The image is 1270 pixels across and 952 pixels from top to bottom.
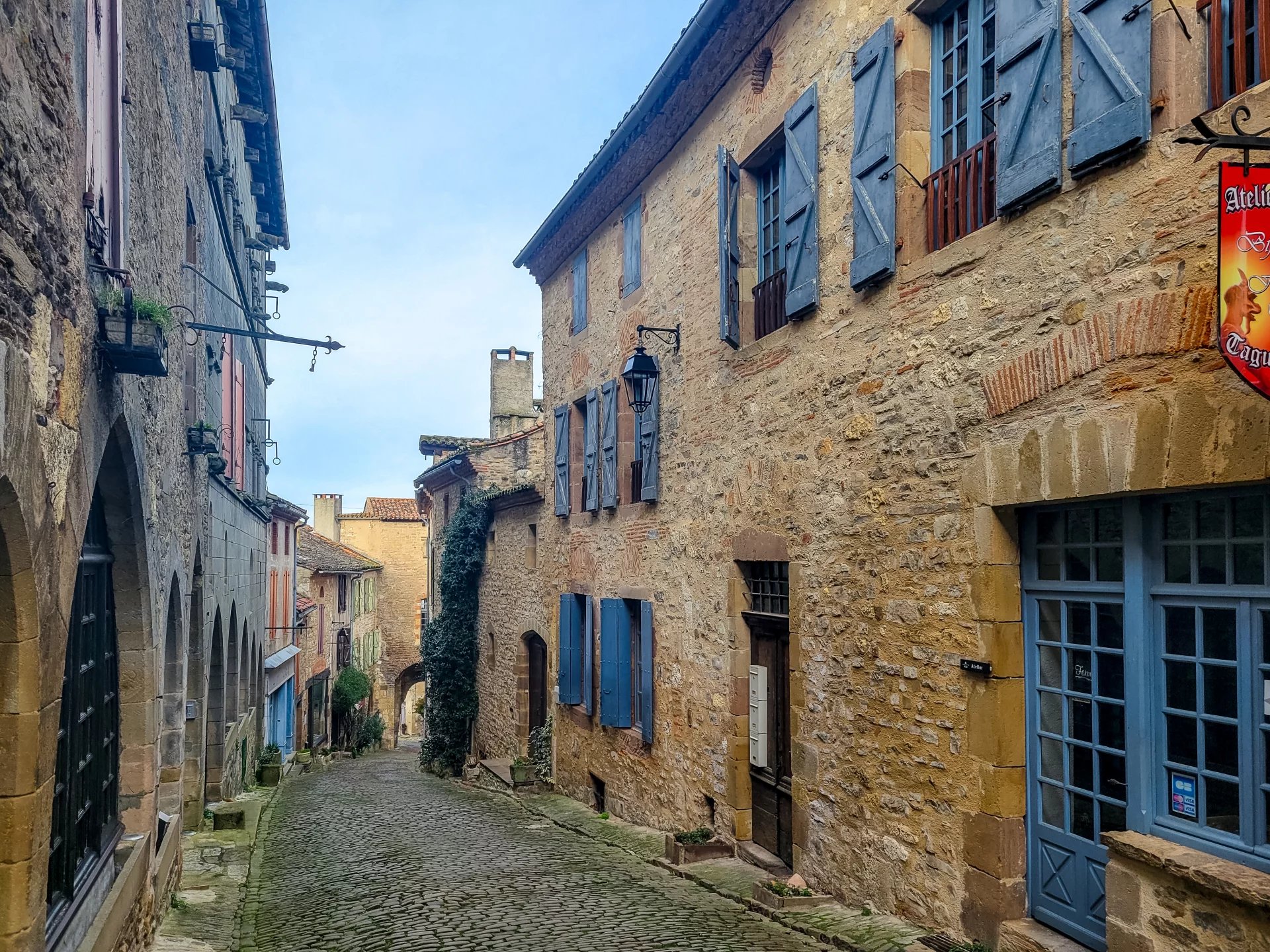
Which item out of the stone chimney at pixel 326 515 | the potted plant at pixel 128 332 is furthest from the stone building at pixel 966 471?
the stone chimney at pixel 326 515

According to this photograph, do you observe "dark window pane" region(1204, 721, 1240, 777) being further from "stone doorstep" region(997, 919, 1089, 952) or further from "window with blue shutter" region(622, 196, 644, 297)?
"window with blue shutter" region(622, 196, 644, 297)

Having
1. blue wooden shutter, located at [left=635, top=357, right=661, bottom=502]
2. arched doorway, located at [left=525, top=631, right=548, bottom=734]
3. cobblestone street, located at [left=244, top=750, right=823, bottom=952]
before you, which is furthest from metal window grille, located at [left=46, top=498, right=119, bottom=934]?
arched doorway, located at [left=525, top=631, right=548, bottom=734]

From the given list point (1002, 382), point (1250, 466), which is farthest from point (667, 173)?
point (1250, 466)

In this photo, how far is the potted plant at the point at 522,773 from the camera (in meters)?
14.8

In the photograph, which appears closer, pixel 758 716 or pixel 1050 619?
pixel 1050 619

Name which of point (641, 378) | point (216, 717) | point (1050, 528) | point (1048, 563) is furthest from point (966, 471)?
point (216, 717)

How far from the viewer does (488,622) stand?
1888 cm

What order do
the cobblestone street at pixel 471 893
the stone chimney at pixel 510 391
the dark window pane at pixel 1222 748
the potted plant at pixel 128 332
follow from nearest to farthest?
the dark window pane at pixel 1222 748
the potted plant at pixel 128 332
the cobblestone street at pixel 471 893
the stone chimney at pixel 510 391

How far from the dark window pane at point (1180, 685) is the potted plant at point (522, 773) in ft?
37.4

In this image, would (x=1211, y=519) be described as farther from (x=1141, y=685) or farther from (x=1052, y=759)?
(x=1052, y=759)

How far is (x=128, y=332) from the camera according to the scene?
4.79 metres

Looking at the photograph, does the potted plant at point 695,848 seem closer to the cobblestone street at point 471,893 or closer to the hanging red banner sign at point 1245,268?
the cobblestone street at point 471,893

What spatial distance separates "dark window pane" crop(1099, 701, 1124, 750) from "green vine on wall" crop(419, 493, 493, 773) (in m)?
15.1

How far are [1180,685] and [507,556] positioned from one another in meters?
13.7
